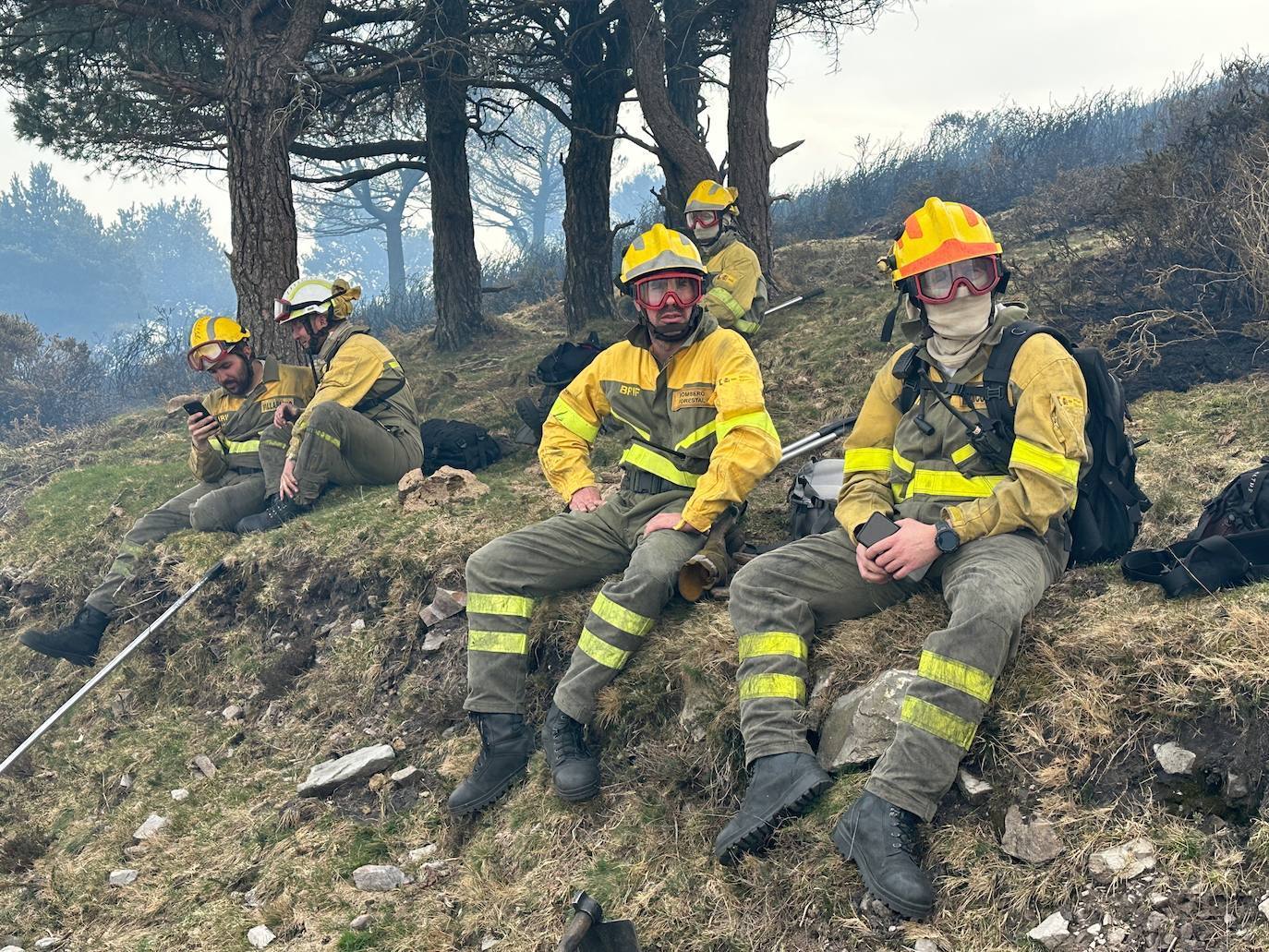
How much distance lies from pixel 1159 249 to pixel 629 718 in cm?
635

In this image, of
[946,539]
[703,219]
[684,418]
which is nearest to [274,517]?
[684,418]

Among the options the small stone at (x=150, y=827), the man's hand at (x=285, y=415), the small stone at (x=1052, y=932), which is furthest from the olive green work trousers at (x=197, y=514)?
the small stone at (x=1052, y=932)

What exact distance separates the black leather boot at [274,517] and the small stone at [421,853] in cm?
356

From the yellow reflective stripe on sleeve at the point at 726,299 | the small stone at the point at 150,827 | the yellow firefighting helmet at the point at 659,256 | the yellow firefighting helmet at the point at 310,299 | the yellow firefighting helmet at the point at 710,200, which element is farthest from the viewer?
the yellow firefighting helmet at the point at 710,200

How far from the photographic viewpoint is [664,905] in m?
3.01

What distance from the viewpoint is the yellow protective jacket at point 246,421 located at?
719 centimetres

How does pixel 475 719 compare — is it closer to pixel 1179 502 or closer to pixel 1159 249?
pixel 1179 502

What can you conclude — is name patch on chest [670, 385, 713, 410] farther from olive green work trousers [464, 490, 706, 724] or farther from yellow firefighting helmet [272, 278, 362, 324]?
yellow firefighting helmet [272, 278, 362, 324]

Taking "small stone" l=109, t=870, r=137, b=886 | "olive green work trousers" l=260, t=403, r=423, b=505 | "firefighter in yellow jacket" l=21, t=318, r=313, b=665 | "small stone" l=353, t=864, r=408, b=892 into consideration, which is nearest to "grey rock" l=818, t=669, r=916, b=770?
"small stone" l=353, t=864, r=408, b=892

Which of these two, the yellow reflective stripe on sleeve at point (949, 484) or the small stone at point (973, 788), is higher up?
the yellow reflective stripe on sleeve at point (949, 484)

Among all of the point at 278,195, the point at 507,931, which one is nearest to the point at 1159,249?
the point at 507,931

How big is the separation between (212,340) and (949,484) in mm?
5903

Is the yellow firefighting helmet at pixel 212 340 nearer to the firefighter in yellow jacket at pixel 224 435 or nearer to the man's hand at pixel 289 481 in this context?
the firefighter in yellow jacket at pixel 224 435

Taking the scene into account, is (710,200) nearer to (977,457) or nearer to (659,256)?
(659,256)
